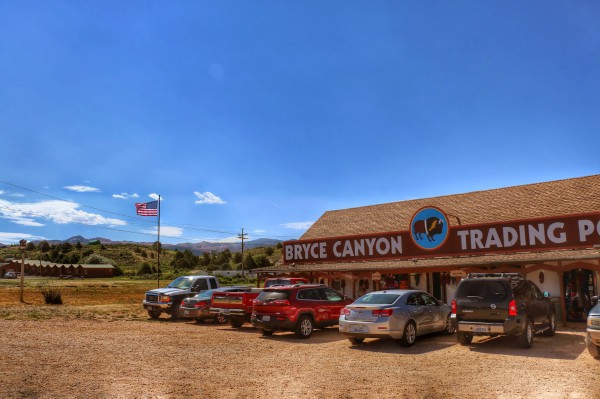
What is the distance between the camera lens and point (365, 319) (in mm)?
12469

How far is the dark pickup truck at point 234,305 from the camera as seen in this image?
1770cm

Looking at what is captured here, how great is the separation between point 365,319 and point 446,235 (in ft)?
36.0

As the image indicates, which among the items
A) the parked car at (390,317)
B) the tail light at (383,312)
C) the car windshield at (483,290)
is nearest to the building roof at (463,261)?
the parked car at (390,317)

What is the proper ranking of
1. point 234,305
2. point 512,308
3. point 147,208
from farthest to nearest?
point 147,208
point 234,305
point 512,308

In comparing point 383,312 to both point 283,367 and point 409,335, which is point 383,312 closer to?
point 409,335

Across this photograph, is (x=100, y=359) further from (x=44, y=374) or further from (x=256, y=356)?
(x=256, y=356)

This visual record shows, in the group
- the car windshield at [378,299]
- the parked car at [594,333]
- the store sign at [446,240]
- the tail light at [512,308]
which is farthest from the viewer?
the store sign at [446,240]

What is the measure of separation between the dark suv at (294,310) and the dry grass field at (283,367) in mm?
436

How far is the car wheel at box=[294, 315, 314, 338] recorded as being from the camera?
14656mm

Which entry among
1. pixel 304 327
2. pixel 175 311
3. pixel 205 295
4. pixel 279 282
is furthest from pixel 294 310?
pixel 175 311

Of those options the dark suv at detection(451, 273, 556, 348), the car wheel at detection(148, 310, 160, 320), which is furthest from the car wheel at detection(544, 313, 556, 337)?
the car wheel at detection(148, 310, 160, 320)

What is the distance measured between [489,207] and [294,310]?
13.8 m

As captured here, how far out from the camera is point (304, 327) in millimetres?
14867

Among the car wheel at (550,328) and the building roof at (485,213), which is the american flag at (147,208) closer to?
the building roof at (485,213)
